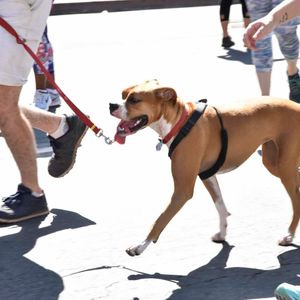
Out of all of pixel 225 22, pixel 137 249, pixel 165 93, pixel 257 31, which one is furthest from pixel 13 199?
pixel 225 22

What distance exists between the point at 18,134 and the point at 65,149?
1.80 ft

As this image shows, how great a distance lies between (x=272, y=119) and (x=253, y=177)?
59.1 inches

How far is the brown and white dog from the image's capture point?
4.75m

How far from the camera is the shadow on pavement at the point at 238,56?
1070cm

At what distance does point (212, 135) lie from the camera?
4.89 meters

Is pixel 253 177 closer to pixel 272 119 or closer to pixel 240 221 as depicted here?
pixel 240 221

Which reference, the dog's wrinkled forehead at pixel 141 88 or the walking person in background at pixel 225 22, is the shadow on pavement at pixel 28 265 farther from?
the walking person in background at pixel 225 22

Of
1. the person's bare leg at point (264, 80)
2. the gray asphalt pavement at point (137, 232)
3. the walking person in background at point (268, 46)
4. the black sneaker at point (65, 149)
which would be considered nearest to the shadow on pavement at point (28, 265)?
the gray asphalt pavement at point (137, 232)

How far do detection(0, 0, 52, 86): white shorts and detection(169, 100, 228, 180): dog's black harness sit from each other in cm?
124

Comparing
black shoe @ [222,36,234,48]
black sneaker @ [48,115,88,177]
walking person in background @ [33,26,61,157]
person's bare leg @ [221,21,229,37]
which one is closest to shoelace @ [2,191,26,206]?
black sneaker @ [48,115,88,177]

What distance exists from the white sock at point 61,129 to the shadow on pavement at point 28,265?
0.54m

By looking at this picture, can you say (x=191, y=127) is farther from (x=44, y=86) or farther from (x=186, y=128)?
(x=44, y=86)

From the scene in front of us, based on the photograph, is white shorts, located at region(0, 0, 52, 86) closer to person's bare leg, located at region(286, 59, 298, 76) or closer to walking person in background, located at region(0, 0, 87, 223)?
walking person in background, located at region(0, 0, 87, 223)

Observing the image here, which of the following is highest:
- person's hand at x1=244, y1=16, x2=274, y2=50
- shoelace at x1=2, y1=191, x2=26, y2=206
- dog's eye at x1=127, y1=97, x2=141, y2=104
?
person's hand at x1=244, y1=16, x2=274, y2=50
